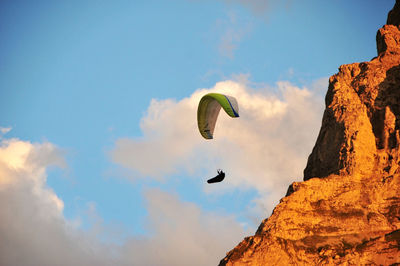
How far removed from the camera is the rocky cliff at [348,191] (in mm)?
65812

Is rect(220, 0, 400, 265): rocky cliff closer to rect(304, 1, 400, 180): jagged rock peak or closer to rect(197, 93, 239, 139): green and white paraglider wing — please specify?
rect(304, 1, 400, 180): jagged rock peak

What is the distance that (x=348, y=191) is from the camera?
71312mm

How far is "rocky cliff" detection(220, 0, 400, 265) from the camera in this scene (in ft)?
216

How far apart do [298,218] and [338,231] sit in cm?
480

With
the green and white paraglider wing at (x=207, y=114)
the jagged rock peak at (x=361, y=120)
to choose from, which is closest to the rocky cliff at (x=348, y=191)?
the jagged rock peak at (x=361, y=120)

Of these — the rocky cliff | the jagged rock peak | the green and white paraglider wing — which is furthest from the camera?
the jagged rock peak

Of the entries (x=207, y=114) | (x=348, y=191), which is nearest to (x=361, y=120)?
(x=348, y=191)

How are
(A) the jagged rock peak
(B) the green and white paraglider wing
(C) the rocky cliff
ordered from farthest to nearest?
(A) the jagged rock peak < (C) the rocky cliff < (B) the green and white paraglider wing

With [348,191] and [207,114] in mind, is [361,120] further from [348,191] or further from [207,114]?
[207,114]

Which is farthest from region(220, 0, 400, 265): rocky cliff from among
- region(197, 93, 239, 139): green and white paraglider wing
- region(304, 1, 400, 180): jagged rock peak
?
region(197, 93, 239, 139): green and white paraglider wing

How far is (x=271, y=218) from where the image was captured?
70812 mm

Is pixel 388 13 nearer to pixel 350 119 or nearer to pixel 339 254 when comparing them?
pixel 350 119

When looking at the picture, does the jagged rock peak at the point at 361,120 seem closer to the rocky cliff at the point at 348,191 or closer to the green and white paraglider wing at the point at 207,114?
the rocky cliff at the point at 348,191

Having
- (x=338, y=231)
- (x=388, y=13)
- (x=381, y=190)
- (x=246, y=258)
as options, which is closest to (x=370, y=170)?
(x=381, y=190)
